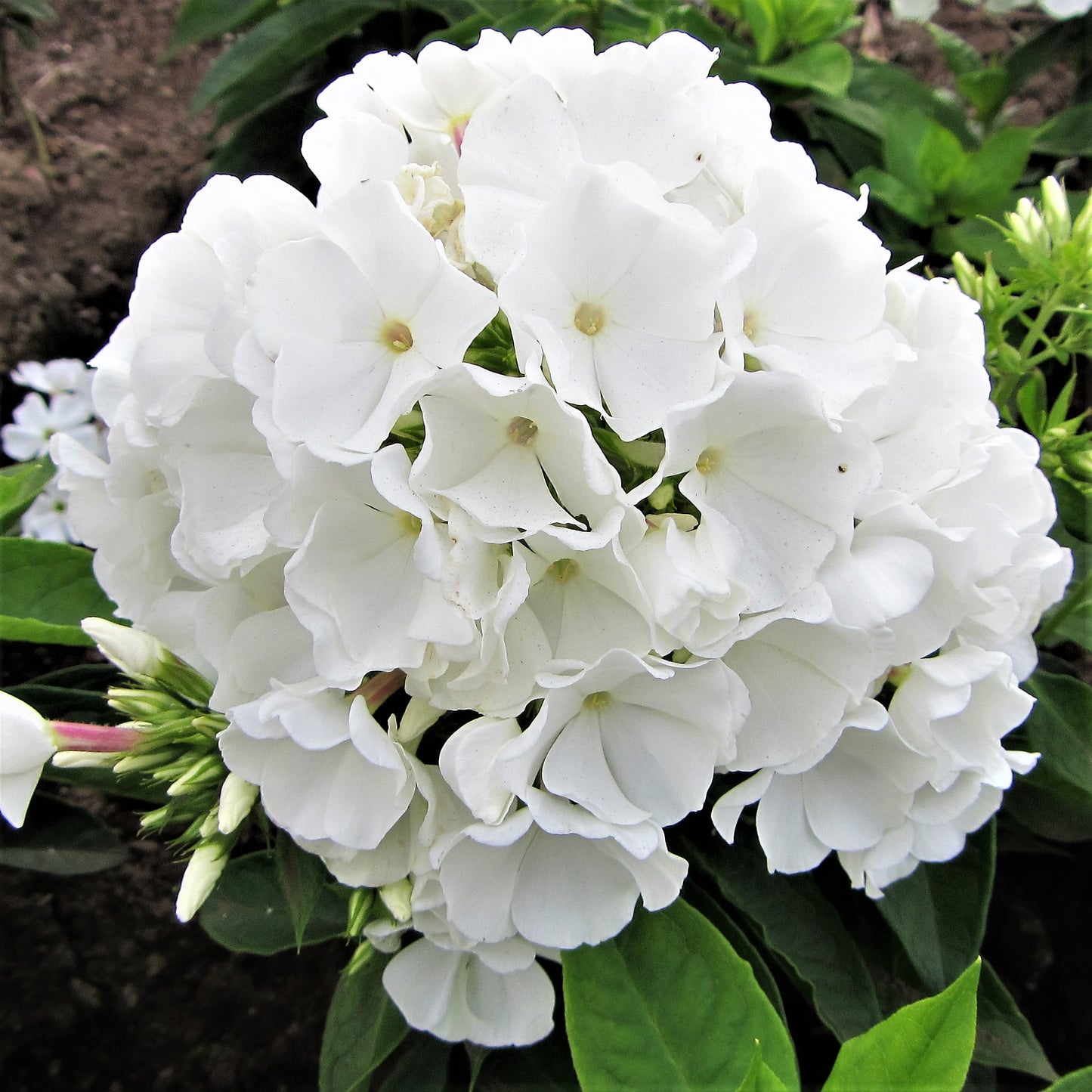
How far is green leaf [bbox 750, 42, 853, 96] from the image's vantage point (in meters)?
1.09

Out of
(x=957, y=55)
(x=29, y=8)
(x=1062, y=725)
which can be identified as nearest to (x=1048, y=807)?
(x=1062, y=725)

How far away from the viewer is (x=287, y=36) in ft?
3.94

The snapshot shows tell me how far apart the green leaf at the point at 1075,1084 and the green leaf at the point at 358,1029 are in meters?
0.47

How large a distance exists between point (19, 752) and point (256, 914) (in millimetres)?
312

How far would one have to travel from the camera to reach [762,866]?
0.79 meters

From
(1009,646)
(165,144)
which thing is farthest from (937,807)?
(165,144)

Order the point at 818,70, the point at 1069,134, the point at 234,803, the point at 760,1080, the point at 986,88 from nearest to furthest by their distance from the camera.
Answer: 1. the point at 760,1080
2. the point at 234,803
3. the point at 818,70
4. the point at 1069,134
5. the point at 986,88

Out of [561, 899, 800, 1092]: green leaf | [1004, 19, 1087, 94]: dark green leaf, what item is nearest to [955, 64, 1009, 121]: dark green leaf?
[1004, 19, 1087, 94]: dark green leaf

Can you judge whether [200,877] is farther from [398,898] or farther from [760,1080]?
[760,1080]

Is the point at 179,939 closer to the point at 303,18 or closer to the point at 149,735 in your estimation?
the point at 149,735

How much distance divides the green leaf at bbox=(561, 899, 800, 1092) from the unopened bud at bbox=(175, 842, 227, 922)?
23cm

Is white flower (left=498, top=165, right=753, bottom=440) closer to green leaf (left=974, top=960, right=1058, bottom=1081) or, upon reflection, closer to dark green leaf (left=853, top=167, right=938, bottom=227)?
green leaf (left=974, top=960, right=1058, bottom=1081)

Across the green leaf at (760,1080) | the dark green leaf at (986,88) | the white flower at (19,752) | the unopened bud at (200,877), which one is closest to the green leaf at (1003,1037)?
the green leaf at (760,1080)

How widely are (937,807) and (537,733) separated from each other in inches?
12.4
